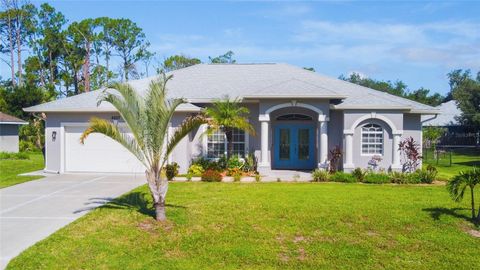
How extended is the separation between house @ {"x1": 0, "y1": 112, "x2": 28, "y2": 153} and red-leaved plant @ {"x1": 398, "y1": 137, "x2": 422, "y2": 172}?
1011 inches

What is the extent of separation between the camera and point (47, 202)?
1220cm

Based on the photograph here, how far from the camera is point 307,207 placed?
11.3 meters

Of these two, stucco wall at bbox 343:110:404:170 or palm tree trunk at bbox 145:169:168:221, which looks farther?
stucco wall at bbox 343:110:404:170

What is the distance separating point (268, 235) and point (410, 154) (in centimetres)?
1094

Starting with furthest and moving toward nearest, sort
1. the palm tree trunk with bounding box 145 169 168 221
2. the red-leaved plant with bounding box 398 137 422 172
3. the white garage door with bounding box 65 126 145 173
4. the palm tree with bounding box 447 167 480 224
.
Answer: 1. the white garage door with bounding box 65 126 145 173
2. the red-leaved plant with bounding box 398 137 422 172
3. the palm tree with bounding box 447 167 480 224
4. the palm tree trunk with bounding box 145 169 168 221

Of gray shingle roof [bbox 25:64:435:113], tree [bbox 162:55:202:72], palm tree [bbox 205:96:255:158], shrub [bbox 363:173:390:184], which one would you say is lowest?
shrub [bbox 363:173:390:184]

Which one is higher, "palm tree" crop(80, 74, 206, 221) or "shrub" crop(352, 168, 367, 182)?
"palm tree" crop(80, 74, 206, 221)

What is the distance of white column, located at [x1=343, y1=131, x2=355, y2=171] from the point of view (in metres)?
17.8

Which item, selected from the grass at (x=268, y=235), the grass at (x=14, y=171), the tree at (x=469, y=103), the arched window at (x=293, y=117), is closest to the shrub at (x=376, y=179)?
the grass at (x=268, y=235)

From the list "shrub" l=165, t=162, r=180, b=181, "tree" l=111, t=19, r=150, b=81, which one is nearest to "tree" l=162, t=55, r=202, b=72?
"tree" l=111, t=19, r=150, b=81

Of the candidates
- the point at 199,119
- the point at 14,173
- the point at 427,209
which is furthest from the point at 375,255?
the point at 14,173

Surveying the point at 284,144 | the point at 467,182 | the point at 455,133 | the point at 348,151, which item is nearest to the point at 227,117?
the point at 284,144

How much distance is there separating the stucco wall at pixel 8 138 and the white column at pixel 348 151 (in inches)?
953

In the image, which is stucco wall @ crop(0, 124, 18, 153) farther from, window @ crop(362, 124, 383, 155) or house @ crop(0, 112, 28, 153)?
window @ crop(362, 124, 383, 155)
